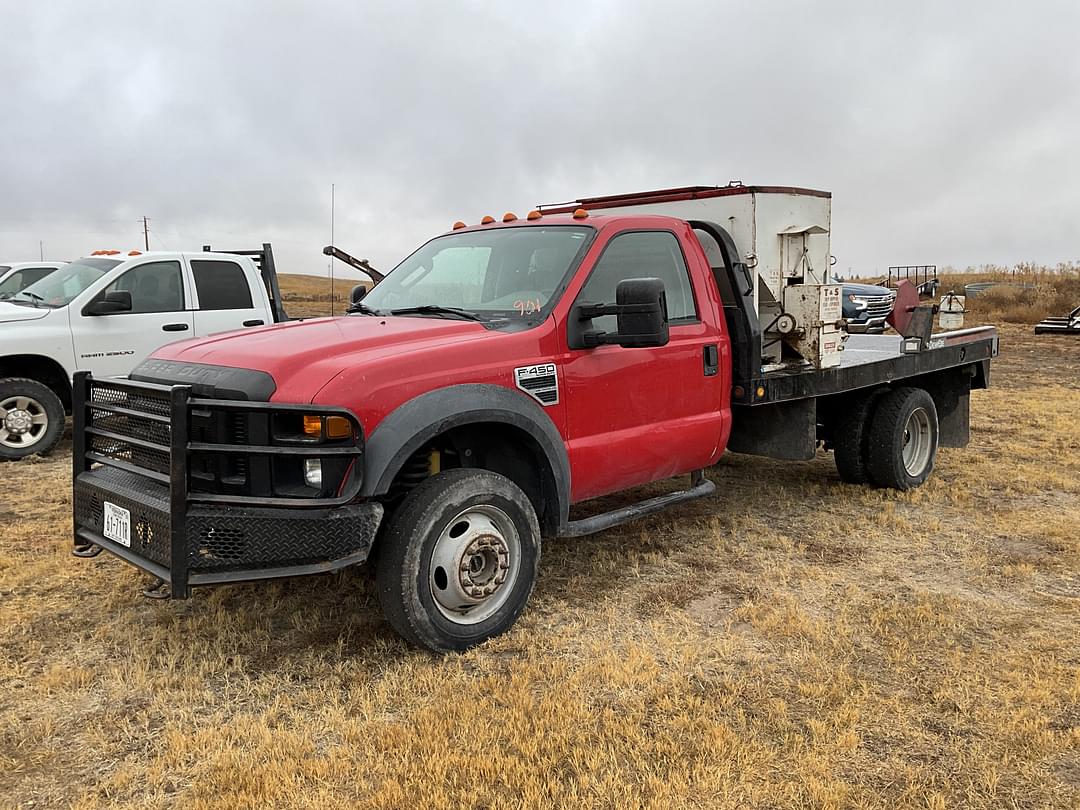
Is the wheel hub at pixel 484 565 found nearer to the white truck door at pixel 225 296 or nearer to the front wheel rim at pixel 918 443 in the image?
the front wheel rim at pixel 918 443

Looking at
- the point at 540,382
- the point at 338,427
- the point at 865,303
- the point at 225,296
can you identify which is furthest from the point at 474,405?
the point at 865,303

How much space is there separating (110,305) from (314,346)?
5.28 metres

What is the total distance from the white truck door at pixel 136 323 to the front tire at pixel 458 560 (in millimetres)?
5660

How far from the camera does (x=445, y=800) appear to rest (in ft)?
9.68

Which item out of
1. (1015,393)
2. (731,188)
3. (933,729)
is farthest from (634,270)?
(1015,393)

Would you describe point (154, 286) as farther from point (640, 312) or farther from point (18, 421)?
point (640, 312)

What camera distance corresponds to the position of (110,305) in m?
8.37

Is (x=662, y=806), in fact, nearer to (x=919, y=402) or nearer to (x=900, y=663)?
(x=900, y=663)

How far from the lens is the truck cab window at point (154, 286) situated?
881 cm

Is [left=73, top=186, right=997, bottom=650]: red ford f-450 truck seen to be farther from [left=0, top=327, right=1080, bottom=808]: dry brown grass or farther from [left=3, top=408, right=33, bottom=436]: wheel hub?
[left=3, top=408, right=33, bottom=436]: wheel hub

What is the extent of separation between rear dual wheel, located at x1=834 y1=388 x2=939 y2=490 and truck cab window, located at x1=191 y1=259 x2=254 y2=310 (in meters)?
5.99

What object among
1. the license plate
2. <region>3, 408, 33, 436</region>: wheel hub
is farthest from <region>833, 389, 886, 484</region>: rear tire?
<region>3, 408, 33, 436</region>: wheel hub

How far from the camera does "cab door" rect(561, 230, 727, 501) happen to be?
15.2 feet

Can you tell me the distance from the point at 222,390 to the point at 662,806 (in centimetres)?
238
